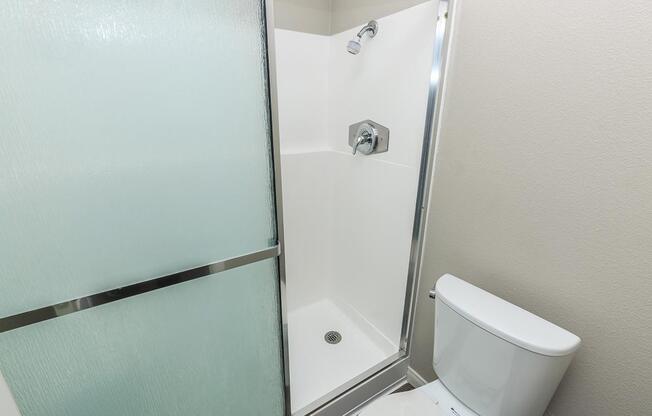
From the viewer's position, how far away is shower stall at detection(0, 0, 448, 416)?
1.87ft

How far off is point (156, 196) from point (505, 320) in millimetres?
1054

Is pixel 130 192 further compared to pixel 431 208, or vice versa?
pixel 431 208

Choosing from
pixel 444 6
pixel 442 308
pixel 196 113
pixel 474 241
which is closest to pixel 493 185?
pixel 474 241

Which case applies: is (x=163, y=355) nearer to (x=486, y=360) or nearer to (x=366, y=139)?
(x=486, y=360)

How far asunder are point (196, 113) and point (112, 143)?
0.65 feet

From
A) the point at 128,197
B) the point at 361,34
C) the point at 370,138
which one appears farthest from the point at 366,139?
the point at 128,197

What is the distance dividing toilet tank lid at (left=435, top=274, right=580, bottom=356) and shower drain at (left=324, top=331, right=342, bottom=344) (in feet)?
3.08

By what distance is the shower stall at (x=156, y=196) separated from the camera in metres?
0.57

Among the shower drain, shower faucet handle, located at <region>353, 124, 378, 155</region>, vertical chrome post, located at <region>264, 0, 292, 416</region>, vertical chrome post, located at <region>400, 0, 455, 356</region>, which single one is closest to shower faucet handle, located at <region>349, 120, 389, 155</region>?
shower faucet handle, located at <region>353, 124, 378, 155</region>

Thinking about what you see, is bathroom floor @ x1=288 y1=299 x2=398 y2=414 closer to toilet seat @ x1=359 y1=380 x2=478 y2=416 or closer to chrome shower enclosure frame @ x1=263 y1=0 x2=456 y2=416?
chrome shower enclosure frame @ x1=263 y1=0 x2=456 y2=416

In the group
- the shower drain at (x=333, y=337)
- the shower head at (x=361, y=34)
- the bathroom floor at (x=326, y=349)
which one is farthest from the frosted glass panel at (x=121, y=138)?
the shower drain at (x=333, y=337)

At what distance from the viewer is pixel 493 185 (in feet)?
3.18

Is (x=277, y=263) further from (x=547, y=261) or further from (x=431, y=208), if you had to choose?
(x=547, y=261)

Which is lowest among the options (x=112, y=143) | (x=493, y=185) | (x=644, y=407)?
(x=644, y=407)
